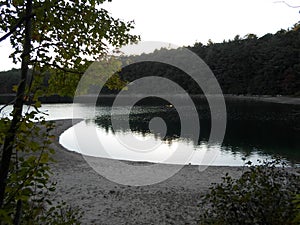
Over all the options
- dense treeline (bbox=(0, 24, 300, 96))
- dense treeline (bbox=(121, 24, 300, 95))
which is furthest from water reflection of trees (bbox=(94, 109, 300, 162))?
dense treeline (bbox=(0, 24, 300, 96))

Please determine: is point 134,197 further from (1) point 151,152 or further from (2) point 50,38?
(1) point 151,152

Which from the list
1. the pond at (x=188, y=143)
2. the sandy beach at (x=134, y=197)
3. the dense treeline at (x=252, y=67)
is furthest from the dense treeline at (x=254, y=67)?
the sandy beach at (x=134, y=197)

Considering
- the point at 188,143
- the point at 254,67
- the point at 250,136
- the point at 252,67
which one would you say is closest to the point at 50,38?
the point at 188,143

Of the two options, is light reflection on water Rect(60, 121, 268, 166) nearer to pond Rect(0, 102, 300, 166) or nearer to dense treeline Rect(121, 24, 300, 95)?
pond Rect(0, 102, 300, 166)

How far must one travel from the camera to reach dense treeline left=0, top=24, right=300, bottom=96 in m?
82.3

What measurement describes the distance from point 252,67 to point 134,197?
9669cm

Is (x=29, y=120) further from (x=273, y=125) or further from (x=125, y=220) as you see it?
(x=273, y=125)

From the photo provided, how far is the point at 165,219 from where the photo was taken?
31.8ft

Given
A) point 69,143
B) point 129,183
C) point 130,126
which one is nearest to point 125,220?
point 129,183

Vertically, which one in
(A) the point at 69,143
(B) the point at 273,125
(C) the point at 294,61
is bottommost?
(A) the point at 69,143

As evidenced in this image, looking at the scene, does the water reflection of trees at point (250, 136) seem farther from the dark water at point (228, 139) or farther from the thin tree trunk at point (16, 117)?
the thin tree trunk at point (16, 117)

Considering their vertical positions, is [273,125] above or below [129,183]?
above

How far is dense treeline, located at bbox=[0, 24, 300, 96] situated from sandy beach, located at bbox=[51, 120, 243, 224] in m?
50.4

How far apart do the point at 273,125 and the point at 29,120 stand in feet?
142
